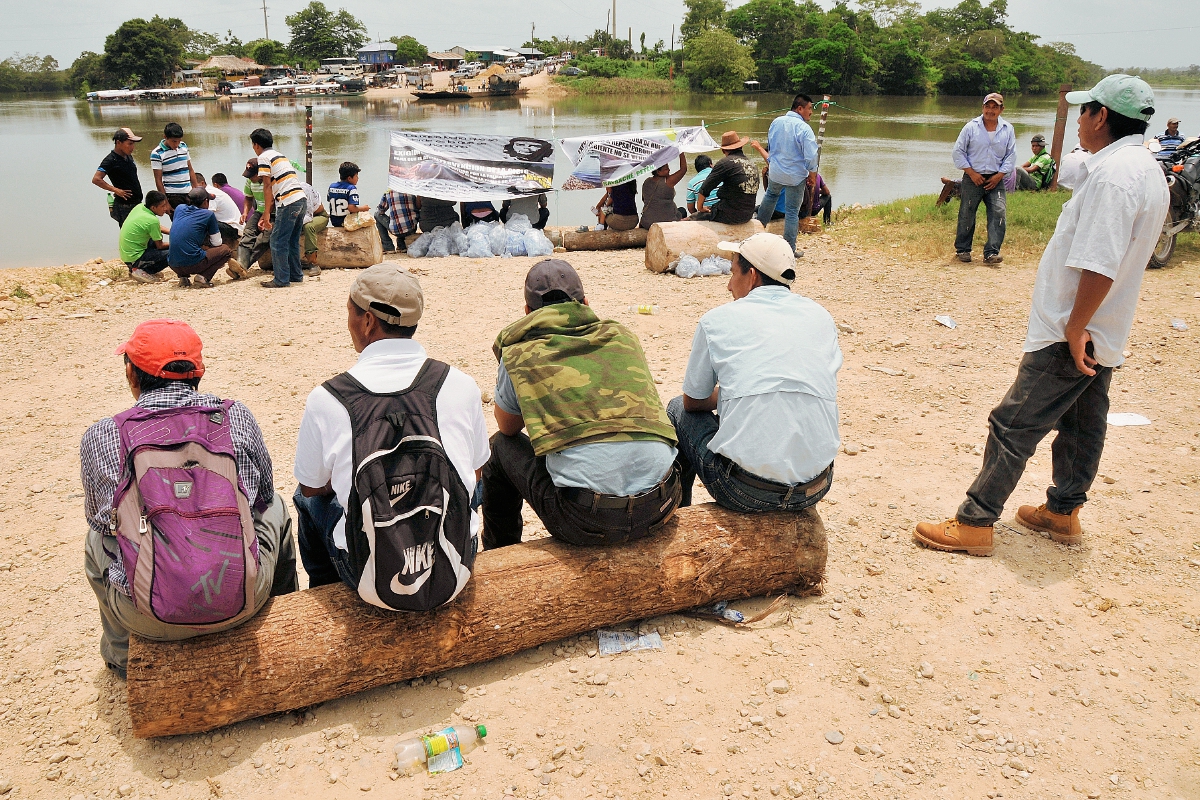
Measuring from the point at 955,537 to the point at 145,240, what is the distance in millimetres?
8081

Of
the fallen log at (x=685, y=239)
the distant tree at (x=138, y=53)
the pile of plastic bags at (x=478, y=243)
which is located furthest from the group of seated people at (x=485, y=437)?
the distant tree at (x=138, y=53)

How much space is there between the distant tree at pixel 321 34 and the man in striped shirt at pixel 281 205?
9671cm

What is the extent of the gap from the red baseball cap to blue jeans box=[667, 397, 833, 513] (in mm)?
1775

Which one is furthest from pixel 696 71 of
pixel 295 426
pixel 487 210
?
pixel 295 426

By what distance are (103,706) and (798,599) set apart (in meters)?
2.53

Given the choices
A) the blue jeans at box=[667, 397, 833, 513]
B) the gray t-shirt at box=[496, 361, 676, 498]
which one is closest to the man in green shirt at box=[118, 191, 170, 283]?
the blue jeans at box=[667, 397, 833, 513]

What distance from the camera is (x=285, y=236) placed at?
25.8 feet

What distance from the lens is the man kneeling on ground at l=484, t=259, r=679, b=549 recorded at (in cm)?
265

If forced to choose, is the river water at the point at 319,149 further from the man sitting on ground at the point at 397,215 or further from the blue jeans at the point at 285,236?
the blue jeans at the point at 285,236

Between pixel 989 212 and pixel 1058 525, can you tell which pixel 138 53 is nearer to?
pixel 989 212

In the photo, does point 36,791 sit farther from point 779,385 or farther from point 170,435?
point 779,385

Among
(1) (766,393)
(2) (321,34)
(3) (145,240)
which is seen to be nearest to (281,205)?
(3) (145,240)

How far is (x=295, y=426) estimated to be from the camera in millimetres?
4828

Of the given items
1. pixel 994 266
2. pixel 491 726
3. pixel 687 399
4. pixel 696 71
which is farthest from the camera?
pixel 696 71
